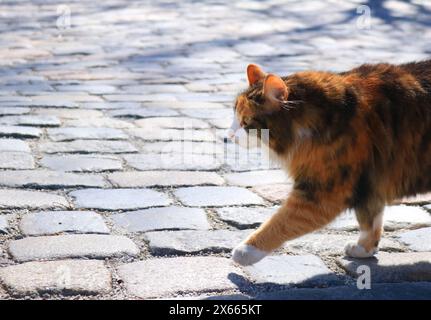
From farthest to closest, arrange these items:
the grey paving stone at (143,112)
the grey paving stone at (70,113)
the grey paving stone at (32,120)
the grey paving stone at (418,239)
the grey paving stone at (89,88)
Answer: the grey paving stone at (89,88)
the grey paving stone at (143,112)
the grey paving stone at (70,113)
the grey paving stone at (32,120)
the grey paving stone at (418,239)

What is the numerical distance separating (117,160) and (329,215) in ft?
6.51

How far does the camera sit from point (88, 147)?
514 cm

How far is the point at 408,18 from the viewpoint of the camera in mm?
11117

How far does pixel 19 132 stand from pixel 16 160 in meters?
0.61

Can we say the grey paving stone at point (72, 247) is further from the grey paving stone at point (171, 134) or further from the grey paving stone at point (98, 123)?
the grey paving stone at point (98, 123)

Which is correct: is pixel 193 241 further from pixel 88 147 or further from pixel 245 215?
pixel 88 147

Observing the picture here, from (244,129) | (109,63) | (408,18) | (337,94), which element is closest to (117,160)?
(244,129)

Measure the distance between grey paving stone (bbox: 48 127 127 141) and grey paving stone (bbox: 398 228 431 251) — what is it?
91.3 inches

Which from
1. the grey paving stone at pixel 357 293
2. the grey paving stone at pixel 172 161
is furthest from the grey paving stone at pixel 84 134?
the grey paving stone at pixel 357 293

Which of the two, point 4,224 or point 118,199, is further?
point 118,199

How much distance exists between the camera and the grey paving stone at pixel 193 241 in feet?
11.7

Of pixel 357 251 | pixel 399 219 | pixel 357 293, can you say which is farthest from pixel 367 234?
pixel 399 219

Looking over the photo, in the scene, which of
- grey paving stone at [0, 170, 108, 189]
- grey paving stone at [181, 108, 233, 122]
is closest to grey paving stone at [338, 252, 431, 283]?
grey paving stone at [0, 170, 108, 189]

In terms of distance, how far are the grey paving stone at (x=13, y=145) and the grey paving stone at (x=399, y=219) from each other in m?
2.18
